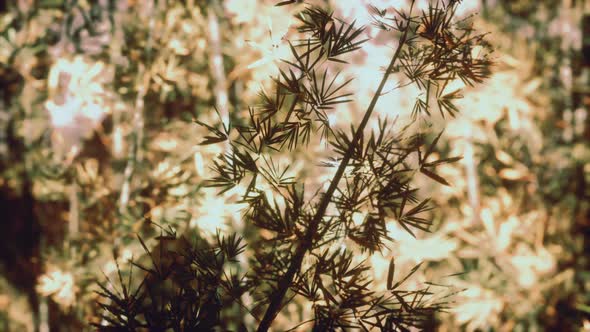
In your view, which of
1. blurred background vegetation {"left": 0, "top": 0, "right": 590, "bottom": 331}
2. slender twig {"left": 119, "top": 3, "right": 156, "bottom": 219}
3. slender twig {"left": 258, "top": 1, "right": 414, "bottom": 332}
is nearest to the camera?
slender twig {"left": 258, "top": 1, "right": 414, "bottom": 332}

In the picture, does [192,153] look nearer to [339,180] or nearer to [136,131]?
[136,131]

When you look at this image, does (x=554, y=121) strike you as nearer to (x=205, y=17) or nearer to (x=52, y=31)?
(x=205, y=17)

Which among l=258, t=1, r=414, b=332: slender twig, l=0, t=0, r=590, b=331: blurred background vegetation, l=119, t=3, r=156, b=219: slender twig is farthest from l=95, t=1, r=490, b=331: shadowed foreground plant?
l=119, t=3, r=156, b=219: slender twig

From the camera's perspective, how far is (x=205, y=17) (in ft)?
7.06

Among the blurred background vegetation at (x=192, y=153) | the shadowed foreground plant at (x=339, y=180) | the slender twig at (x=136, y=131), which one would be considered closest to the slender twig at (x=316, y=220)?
the shadowed foreground plant at (x=339, y=180)

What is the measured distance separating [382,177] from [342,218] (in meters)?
0.11

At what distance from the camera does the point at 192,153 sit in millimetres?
1900

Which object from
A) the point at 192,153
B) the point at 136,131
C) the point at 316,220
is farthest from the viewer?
the point at 192,153

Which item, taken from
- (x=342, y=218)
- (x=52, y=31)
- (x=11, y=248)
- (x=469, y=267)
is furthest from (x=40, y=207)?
(x=469, y=267)

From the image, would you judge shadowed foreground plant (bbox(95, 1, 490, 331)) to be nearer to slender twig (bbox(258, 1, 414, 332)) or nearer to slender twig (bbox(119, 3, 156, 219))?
slender twig (bbox(258, 1, 414, 332))

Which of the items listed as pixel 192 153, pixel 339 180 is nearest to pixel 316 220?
pixel 339 180

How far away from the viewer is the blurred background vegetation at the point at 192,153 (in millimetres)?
1893

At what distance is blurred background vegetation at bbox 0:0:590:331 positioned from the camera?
1893 mm

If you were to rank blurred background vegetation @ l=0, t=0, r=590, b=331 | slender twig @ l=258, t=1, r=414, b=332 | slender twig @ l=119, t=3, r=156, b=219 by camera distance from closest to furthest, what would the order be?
slender twig @ l=258, t=1, r=414, b=332, slender twig @ l=119, t=3, r=156, b=219, blurred background vegetation @ l=0, t=0, r=590, b=331
